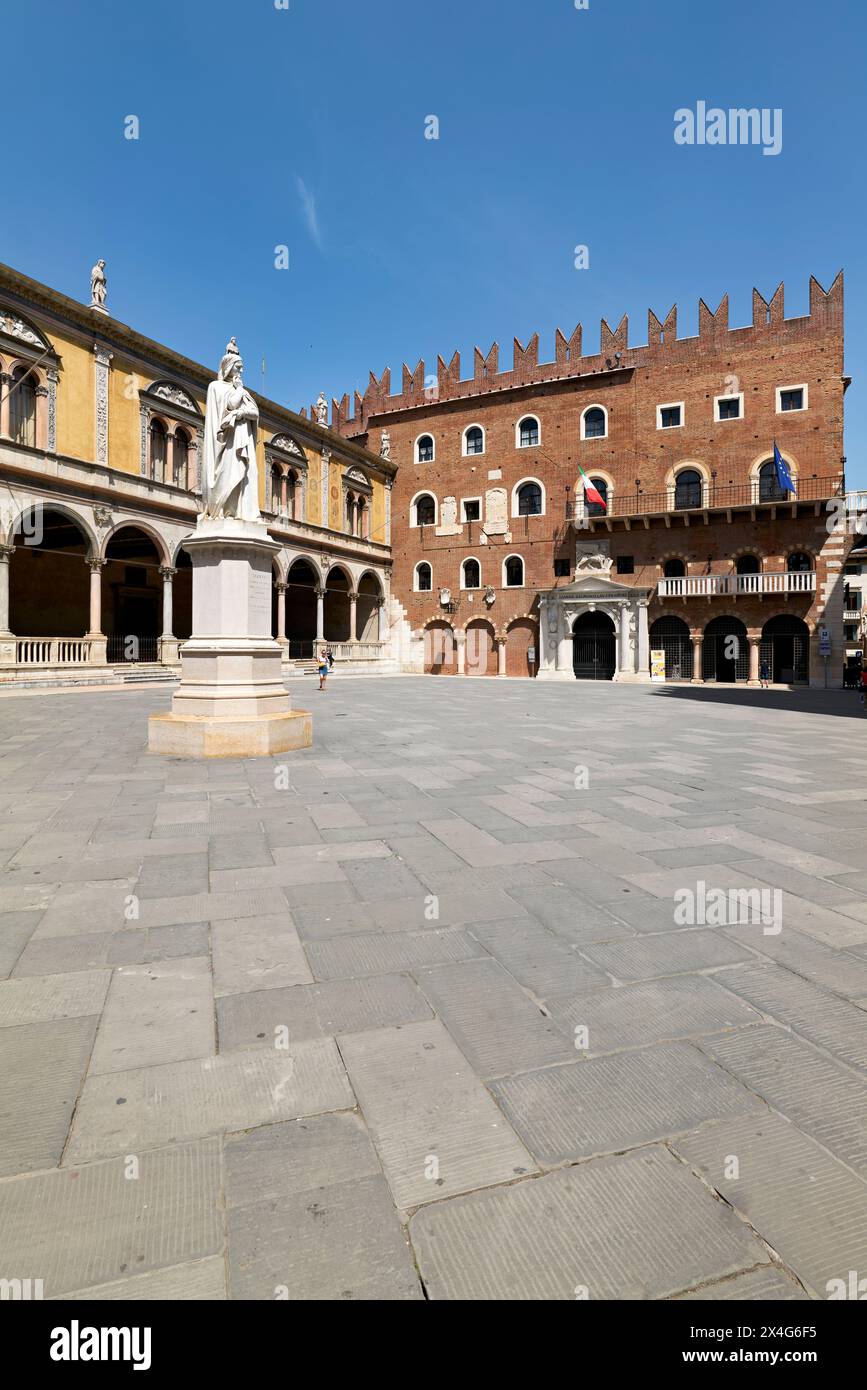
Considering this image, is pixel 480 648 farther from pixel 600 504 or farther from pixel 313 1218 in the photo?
pixel 313 1218

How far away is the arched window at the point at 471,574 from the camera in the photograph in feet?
113

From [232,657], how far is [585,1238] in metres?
7.42

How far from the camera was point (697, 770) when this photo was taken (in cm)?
731

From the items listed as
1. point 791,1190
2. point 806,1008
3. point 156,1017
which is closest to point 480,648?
point 806,1008


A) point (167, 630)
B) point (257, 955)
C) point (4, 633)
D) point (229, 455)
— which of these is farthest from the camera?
point (167, 630)

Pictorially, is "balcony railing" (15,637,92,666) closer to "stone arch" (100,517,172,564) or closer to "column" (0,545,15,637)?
"column" (0,545,15,637)

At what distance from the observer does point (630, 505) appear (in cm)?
3069

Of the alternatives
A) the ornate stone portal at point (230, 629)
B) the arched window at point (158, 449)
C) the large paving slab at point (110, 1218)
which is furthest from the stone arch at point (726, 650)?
the large paving slab at point (110, 1218)

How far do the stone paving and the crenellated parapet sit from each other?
30.6 meters

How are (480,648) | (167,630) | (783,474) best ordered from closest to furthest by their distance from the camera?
(167,630), (783,474), (480,648)

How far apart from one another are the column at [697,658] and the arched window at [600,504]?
7170 millimetres

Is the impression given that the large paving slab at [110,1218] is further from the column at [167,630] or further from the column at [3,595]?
the column at [167,630]
